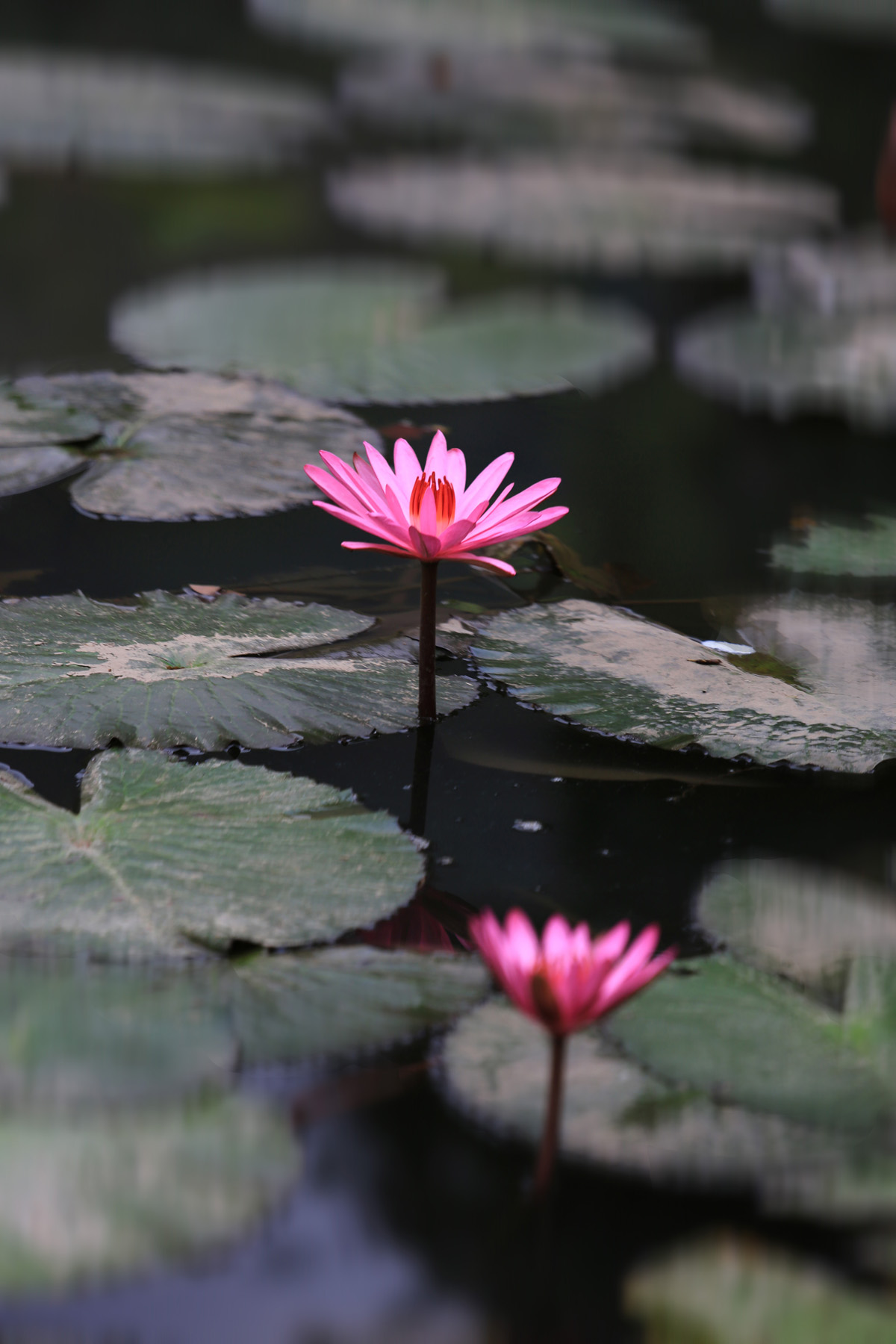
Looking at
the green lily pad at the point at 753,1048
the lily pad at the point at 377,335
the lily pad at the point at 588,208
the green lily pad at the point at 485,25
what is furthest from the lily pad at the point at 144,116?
the green lily pad at the point at 753,1048

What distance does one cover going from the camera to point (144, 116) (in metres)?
3.26

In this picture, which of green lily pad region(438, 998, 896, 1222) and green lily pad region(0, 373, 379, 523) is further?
green lily pad region(0, 373, 379, 523)

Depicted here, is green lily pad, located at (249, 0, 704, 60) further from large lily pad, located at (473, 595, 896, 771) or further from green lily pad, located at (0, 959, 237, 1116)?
green lily pad, located at (0, 959, 237, 1116)

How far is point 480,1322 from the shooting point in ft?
1.99

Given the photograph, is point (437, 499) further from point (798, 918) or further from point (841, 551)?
point (841, 551)

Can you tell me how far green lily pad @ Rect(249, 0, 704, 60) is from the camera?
4258 millimetres

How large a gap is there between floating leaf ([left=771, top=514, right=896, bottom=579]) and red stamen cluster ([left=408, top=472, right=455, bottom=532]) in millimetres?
609

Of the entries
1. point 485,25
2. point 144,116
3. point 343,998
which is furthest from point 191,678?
point 485,25

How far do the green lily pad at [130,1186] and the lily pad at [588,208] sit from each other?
7.44 ft

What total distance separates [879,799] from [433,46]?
397 centimetres

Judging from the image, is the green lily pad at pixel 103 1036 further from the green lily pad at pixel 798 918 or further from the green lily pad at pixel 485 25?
the green lily pad at pixel 485 25

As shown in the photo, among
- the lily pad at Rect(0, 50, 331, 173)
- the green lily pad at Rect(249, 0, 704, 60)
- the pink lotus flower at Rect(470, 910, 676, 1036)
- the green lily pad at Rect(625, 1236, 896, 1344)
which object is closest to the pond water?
the green lily pad at Rect(625, 1236, 896, 1344)

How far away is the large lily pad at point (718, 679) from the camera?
1.08 m

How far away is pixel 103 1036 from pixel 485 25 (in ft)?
15.4
